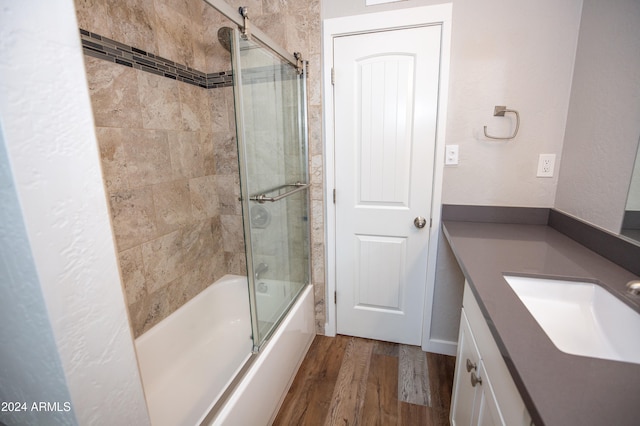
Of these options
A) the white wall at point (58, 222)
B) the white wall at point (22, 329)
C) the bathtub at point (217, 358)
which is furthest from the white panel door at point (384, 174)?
the white wall at point (22, 329)

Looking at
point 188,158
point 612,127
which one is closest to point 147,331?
point 188,158

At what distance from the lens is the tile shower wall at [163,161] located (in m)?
1.35

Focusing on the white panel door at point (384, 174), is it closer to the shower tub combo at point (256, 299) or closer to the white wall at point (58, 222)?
the shower tub combo at point (256, 299)

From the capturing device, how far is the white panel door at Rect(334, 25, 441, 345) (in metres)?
1.64

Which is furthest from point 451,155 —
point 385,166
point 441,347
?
point 441,347

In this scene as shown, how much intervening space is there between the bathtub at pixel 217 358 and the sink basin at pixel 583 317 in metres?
1.14

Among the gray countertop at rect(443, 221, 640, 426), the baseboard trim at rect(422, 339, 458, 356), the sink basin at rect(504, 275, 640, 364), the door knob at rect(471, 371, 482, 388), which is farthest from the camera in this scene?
the baseboard trim at rect(422, 339, 458, 356)

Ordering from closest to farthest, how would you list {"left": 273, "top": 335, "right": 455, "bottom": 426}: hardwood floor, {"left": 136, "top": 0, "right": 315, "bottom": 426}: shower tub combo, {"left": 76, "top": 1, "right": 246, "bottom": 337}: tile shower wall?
{"left": 136, "top": 0, "right": 315, "bottom": 426}: shower tub combo → {"left": 76, "top": 1, "right": 246, "bottom": 337}: tile shower wall → {"left": 273, "top": 335, "right": 455, "bottom": 426}: hardwood floor

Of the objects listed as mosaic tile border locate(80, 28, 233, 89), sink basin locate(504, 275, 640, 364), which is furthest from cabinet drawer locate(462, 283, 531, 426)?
mosaic tile border locate(80, 28, 233, 89)

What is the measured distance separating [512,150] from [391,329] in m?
1.39

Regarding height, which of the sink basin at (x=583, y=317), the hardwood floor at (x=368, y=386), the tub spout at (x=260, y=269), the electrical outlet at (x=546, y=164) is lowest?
the hardwood floor at (x=368, y=386)

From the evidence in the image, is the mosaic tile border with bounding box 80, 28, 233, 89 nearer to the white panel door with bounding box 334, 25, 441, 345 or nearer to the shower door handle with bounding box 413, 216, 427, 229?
the white panel door with bounding box 334, 25, 441, 345

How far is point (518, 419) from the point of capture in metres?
0.61

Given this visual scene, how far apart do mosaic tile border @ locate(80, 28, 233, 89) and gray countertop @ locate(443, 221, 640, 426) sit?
1627 millimetres
